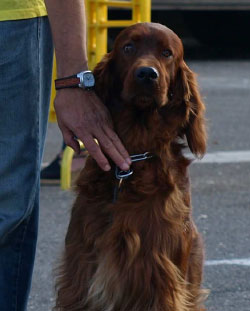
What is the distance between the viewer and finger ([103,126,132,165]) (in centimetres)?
306

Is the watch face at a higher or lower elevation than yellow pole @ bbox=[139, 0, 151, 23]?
higher

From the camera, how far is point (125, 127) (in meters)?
3.20

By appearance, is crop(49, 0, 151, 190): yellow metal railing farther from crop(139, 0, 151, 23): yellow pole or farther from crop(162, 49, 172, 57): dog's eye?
crop(162, 49, 172, 57): dog's eye

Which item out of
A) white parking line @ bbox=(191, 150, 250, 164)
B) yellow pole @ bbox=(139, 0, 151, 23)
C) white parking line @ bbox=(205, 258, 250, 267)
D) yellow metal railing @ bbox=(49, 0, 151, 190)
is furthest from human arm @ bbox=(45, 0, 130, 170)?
white parking line @ bbox=(191, 150, 250, 164)

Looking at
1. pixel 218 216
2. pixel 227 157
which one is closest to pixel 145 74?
pixel 218 216

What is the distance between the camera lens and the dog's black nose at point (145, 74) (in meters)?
2.99

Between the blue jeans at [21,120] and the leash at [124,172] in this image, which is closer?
the blue jeans at [21,120]

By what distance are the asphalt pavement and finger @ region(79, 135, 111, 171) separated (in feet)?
2.39

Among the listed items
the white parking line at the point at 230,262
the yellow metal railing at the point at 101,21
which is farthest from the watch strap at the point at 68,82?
the yellow metal railing at the point at 101,21

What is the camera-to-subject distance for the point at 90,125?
9.87ft

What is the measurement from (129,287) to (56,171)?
3.35 meters

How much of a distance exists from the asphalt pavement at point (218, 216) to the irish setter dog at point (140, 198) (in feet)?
1.59

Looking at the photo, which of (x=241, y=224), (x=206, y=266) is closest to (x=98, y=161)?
(x=206, y=266)

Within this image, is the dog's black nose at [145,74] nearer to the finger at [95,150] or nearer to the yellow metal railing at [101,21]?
the finger at [95,150]
